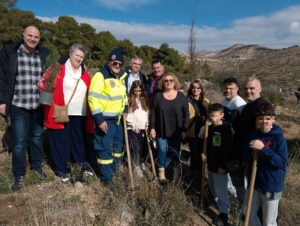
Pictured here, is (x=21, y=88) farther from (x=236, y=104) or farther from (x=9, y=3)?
(x=9, y=3)

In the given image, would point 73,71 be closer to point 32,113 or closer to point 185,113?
point 32,113

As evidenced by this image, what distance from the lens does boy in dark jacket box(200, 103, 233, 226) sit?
4.08 metres

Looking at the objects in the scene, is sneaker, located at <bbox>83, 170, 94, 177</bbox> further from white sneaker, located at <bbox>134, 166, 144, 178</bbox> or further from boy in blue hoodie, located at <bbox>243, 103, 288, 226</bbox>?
boy in blue hoodie, located at <bbox>243, 103, 288, 226</bbox>

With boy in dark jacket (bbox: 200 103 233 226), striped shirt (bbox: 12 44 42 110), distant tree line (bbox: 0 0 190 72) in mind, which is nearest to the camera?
boy in dark jacket (bbox: 200 103 233 226)

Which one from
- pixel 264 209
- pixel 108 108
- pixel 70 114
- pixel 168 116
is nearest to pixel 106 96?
pixel 108 108

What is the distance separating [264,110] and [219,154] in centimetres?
97

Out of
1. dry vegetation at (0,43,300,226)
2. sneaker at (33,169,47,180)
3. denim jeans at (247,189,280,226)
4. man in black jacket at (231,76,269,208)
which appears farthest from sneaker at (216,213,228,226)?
sneaker at (33,169,47,180)

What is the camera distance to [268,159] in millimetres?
3377

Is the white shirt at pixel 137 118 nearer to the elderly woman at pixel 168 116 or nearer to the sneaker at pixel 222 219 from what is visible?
the elderly woman at pixel 168 116

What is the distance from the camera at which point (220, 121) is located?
4.19 meters

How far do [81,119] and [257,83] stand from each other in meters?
2.68

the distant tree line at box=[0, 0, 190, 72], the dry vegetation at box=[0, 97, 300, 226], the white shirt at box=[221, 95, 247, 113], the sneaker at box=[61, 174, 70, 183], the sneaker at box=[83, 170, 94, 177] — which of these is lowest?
the dry vegetation at box=[0, 97, 300, 226]

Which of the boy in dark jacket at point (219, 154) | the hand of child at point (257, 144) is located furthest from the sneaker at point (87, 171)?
the hand of child at point (257, 144)

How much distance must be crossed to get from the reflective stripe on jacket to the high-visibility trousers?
188 millimetres
